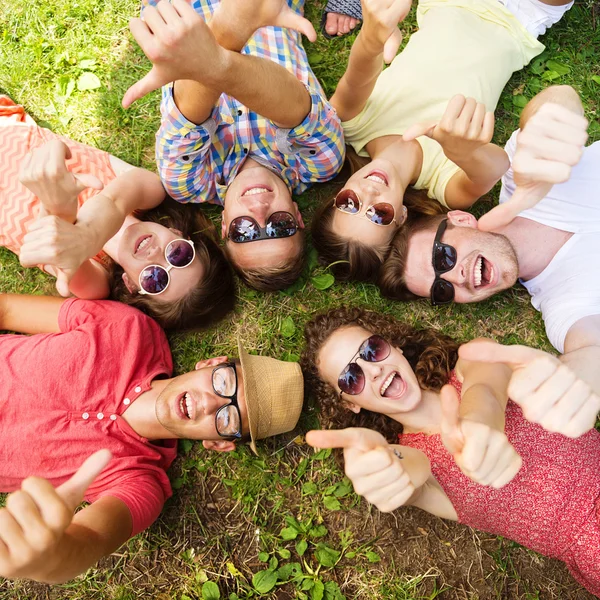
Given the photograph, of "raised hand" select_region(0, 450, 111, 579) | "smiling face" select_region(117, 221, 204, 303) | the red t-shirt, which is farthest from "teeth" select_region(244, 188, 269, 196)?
"raised hand" select_region(0, 450, 111, 579)

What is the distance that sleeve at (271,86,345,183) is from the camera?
3455 mm

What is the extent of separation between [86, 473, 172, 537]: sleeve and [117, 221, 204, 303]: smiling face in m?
1.28

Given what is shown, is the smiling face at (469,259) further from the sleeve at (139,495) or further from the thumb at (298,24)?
the sleeve at (139,495)

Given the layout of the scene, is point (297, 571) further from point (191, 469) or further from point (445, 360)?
point (445, 360)

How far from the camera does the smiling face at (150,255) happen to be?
362 cm

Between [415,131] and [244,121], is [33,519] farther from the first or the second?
[244,121]

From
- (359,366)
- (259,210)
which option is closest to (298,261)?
(259,210)

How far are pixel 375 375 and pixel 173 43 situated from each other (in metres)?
2.24

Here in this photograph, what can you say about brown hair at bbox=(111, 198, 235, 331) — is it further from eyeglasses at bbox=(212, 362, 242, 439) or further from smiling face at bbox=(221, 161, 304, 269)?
eyeglasses at bbox=(212, 362, 242, 439)

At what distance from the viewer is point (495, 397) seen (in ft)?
9.00

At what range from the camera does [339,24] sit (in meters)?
4.45

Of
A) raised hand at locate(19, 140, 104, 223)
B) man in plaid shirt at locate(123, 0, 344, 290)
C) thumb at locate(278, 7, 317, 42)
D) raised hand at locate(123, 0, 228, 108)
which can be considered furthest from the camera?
raised hand at locate(19, 140, 104, 223)

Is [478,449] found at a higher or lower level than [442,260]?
higher

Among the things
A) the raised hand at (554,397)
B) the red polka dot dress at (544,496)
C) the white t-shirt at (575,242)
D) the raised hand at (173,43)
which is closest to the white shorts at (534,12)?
the white t-shirt at (575,242)
